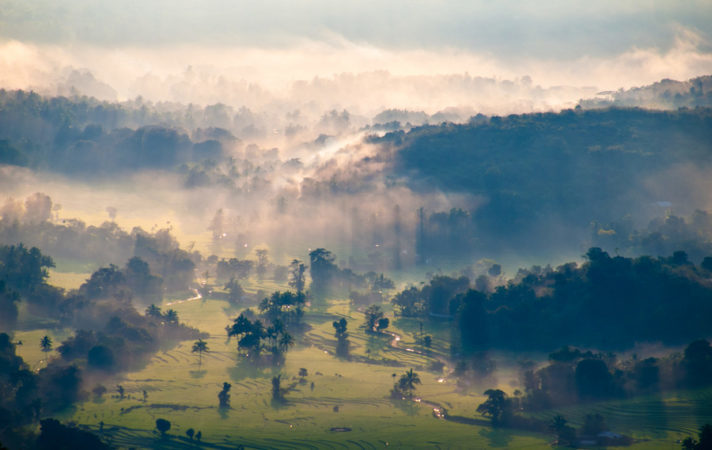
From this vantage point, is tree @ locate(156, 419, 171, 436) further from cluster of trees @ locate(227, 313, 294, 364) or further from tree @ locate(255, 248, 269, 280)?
tree @ locate(255, 248, 269, 280)

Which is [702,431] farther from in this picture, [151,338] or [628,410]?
[151,338]

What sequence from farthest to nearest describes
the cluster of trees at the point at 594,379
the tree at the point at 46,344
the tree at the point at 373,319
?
the tree at the point at 373,319
the tree at the point at 46,344
the cluster of trees at the point at 594,379

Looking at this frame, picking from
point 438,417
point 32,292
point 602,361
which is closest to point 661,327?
point 602,361

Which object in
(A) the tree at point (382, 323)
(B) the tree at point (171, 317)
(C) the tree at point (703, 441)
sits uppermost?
(A) the tree at point (382, 323)

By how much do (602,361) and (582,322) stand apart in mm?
18832

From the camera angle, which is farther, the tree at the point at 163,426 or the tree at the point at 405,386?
the tree at the point at 405,386

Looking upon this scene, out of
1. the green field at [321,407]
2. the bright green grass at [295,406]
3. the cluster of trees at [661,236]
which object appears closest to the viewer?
the green field at [321,407]

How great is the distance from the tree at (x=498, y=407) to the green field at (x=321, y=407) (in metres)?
1.65

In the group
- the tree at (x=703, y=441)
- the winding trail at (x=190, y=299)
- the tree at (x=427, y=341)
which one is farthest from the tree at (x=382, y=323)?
the tree at (x=703, y=441)

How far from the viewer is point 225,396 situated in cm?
9125

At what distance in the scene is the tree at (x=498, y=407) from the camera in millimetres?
86875

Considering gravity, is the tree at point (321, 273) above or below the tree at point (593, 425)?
above

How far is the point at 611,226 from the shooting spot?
7200 inches

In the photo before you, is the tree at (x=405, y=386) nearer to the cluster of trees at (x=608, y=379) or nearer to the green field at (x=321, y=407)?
the green field at (x=321, y=407)
